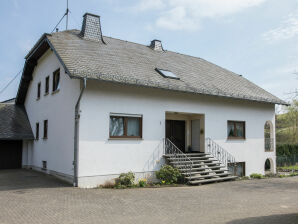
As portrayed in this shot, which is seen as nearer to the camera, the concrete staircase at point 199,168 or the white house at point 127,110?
the white house at point 127,110

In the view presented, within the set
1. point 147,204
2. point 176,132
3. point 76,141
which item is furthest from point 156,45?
point 147,204

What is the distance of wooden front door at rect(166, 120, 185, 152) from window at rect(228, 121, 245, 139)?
2.56 metres

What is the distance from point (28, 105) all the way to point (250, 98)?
1370cm

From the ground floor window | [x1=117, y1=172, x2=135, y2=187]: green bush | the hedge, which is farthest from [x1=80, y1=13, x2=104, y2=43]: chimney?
the hedge

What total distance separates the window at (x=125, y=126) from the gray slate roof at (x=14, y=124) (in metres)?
7.26

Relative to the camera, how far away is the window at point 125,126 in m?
12.4

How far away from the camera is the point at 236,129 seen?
16.7m

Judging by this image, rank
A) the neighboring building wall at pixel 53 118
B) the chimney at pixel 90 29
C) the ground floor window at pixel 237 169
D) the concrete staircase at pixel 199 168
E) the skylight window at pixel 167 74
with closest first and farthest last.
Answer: the neighboring building wall at pixel 53 118, the concrete staircase at pixel 199 168, the skylight window at pixel 167 74, the chimney at pixel 90 29, the ground floor window at pixel 237 169

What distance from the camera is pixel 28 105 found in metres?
19.3

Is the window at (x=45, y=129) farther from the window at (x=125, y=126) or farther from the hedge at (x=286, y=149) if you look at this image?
the hedge at (x=286, y=149)

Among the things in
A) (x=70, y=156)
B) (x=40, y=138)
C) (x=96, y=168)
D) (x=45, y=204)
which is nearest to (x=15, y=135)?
(x=40, y=138)

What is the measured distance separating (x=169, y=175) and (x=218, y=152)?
13.7 ft

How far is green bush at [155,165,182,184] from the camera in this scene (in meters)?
12.4

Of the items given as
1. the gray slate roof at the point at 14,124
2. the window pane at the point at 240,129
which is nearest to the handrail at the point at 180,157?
the window pane at the point at 240,129
